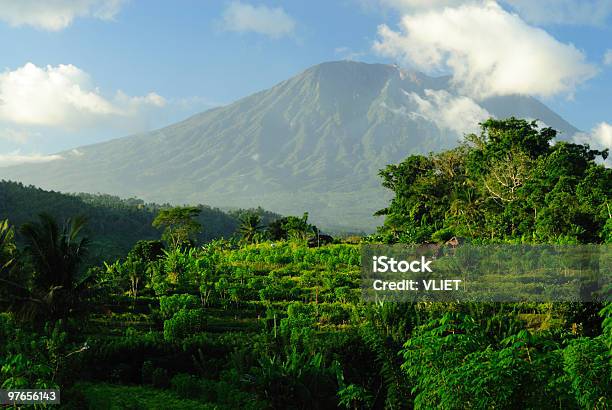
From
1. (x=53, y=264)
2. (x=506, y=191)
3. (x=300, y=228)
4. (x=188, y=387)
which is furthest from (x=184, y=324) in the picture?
(x=506, y=191)

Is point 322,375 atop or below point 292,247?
below

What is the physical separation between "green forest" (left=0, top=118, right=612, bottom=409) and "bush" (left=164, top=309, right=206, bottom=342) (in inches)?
2.3

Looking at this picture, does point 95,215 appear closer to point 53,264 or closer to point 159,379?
point 53,264

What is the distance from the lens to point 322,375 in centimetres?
878

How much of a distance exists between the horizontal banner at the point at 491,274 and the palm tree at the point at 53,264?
8814mm

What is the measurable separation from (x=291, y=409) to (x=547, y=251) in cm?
1813

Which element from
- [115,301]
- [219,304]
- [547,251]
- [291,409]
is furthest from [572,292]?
[115,301]

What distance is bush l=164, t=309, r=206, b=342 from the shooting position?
553 inches

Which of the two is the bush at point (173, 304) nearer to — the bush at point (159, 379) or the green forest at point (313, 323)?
the green forest at point (313, 323)

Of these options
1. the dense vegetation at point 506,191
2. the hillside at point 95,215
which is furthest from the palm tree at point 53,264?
the hillside at point 95,215

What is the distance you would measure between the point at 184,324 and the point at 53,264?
3.73 meters

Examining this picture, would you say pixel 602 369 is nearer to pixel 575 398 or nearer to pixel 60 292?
pixel 575 398

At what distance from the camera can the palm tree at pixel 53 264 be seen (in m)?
14.0

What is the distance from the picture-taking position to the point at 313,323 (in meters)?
16.3
